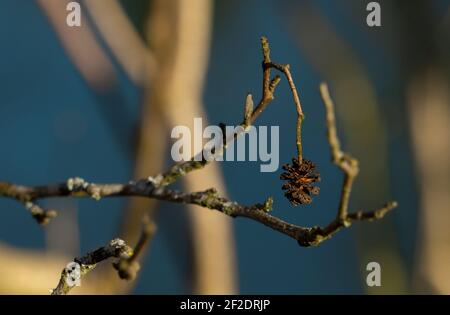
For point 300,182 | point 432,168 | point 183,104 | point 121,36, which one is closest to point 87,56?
point 121,36

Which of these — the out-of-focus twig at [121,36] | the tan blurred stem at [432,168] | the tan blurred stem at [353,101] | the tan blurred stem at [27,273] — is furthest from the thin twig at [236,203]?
the tan blurred stem at [353,101]

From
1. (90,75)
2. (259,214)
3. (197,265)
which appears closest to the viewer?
(259,214)

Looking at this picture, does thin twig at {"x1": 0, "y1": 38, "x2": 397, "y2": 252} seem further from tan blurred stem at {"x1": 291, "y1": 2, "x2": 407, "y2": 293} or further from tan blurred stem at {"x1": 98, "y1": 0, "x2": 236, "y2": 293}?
tan blurred stem at {"x1": 291, "y1": 2, "x2": 407, "y2": 293}

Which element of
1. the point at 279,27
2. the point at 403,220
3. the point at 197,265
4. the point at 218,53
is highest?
the point at 279,27

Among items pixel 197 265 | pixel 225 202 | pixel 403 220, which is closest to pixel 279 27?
pixel 403 220

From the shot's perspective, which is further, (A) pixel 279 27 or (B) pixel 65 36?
(A) pixel 279 27
